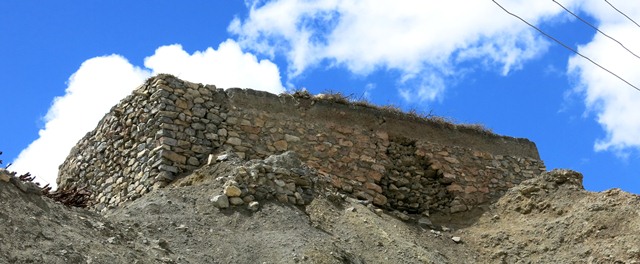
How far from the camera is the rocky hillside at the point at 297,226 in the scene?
8805mm

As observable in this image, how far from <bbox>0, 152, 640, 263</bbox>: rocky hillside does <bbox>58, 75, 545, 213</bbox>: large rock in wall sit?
658mm

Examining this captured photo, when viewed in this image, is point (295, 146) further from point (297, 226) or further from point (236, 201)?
point (297, 226)

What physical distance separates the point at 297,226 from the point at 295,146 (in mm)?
3565

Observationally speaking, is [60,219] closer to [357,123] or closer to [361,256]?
[361,256]

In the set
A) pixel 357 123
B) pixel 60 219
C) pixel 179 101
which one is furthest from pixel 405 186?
pixel 60 219

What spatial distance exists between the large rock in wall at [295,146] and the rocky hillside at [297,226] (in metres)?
0.66

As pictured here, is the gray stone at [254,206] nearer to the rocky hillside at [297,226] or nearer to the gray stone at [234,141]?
the rocky hillside at [297,226]

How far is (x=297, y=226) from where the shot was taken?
11.0m

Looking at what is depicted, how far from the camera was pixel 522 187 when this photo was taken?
1488 centimetres

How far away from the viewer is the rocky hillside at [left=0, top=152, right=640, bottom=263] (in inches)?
347

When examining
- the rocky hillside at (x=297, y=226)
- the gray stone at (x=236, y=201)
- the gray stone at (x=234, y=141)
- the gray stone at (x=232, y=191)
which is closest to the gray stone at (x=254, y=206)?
the rocky hillside at (x=297, y=226)

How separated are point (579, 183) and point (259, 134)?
17.5 ft

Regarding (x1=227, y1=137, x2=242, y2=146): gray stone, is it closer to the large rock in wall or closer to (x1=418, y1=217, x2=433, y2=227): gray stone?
the large rock in wall

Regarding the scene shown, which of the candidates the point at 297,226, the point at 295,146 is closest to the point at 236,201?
the point at 297,226
